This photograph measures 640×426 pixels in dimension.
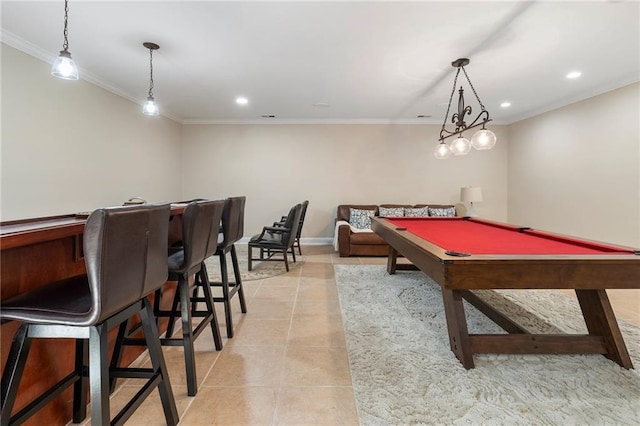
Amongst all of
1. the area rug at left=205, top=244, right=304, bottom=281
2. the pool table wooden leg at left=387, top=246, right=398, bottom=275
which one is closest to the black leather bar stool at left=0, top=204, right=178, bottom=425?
the area rug at left=205, top=244, right=304, bottom=281

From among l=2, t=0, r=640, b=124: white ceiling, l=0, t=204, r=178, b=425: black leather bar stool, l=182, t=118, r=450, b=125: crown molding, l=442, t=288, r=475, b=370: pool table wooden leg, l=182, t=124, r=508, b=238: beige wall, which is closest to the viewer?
l=0, t=204, r=178, b=425: black leather bar stool

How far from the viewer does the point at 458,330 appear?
1985 mm

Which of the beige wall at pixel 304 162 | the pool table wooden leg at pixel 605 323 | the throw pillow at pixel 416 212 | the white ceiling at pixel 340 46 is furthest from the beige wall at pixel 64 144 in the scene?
the pool table wooden leg at pixel 605 323

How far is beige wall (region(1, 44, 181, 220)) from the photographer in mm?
2838

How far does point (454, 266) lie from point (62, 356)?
6.91ft

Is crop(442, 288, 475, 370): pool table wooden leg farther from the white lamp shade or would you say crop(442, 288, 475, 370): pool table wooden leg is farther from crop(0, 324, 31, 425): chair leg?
the white lamp shade

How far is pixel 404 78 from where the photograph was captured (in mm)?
3797

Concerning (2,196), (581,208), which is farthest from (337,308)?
(581,208)

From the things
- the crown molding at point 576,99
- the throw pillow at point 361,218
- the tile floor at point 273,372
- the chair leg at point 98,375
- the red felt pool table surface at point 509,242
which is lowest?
the tile floor at point 273,372

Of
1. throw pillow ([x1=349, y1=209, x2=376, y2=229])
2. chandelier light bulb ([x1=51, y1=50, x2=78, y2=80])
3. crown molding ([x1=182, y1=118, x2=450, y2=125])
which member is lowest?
throw pillow ([x1=349, y1=209, x2=376, y2=229])

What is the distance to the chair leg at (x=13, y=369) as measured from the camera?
1071 millimetres

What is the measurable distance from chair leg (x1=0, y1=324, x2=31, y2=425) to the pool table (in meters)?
1.94

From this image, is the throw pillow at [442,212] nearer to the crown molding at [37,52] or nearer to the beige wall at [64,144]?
the beige wall at [64,144]

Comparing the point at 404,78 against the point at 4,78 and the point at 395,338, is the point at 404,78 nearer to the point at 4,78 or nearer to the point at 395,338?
the point at 395,338
